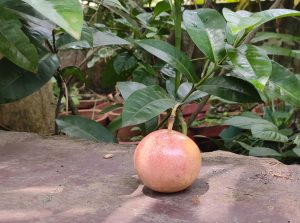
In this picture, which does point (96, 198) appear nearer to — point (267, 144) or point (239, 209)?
point (239, 209)

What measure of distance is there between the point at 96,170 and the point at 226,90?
40 cm

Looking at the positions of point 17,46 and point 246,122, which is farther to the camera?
point 246,122

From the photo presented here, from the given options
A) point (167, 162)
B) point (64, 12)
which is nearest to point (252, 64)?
point (167, 162)

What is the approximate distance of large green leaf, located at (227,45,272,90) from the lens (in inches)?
40.2

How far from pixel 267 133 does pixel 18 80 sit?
953 mm

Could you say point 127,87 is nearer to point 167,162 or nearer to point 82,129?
point 82,129

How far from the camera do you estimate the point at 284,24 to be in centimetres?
377

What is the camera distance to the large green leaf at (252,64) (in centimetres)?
102

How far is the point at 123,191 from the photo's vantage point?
1.01m

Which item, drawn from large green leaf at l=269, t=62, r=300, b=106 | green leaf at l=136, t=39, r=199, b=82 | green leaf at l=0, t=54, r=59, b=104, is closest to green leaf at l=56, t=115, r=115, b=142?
green leaf at l=0, t=54, r=59, b=104

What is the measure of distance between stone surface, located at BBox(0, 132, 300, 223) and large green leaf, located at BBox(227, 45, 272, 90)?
0.79 ft

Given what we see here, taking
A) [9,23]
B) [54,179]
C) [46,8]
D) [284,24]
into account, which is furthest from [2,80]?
[284,24]

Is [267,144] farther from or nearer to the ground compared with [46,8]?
nearer to the ground

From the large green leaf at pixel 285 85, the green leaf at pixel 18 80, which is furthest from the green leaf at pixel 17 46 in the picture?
the large green leaf at pixel 285 85
